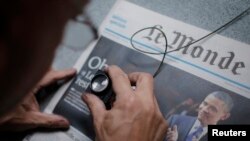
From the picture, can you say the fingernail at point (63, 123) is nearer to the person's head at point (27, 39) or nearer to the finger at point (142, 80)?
the finger at point (142, 80)

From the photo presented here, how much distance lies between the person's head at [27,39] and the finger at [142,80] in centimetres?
24

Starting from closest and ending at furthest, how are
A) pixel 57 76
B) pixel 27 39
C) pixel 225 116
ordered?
pixel 27 39
pixel 225 116
pixel 57 76

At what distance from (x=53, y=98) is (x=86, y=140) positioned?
11 cm

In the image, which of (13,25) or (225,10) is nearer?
(13,25)

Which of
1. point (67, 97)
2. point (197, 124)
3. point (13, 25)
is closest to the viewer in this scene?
point (13, 25)

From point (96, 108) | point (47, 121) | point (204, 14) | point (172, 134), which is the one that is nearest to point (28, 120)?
point (47, 121)

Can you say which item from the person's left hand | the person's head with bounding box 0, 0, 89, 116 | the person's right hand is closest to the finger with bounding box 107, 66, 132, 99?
the person's right hand

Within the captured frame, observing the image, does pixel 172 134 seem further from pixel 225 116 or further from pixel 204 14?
pixel 204 14

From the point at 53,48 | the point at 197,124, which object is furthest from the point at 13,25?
the point at 197,124

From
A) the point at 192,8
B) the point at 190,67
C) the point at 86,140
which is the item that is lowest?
the point at 86,140

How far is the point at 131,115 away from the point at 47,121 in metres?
0.17

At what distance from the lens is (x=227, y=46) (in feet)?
1.92

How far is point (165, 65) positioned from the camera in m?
0.61

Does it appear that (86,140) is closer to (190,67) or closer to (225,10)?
(190,67)
